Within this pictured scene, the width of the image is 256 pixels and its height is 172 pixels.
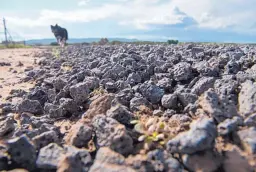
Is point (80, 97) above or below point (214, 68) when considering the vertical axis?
below

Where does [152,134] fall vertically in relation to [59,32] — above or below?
above

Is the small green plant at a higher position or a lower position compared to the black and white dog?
higher

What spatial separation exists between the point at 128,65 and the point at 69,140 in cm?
297

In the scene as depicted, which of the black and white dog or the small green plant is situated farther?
the black and white dog

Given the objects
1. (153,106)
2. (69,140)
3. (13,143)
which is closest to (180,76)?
(153,106)

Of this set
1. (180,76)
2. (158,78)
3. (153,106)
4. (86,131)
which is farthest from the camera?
(158,78)

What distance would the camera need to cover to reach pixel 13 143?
2406mm

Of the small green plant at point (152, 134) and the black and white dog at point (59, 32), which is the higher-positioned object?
the small green plant at point (152, 134)

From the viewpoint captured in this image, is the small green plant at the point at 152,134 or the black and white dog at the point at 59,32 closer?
the small green plant at the point at 152,134

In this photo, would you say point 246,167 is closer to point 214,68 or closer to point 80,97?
point 214,68

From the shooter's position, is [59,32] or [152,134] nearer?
[152,134]

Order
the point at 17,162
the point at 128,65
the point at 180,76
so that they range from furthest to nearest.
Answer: the point at 128,65
the point at 180,76
the point at 17,162

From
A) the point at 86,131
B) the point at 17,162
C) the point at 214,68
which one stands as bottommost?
the point at 17,162

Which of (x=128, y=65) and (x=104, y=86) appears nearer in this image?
(x=104, y=86)
